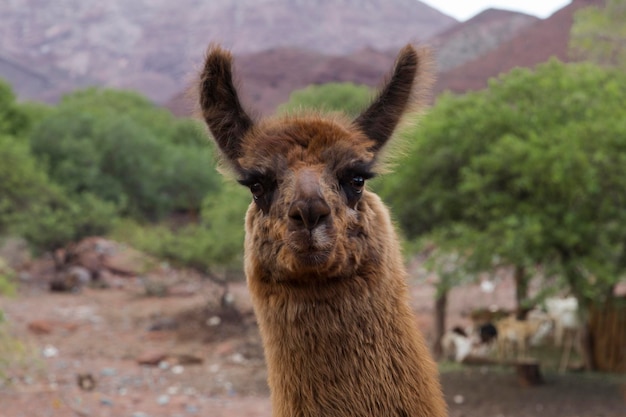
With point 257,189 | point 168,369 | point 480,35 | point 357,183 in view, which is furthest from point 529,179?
point 480,35

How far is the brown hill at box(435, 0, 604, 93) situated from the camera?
6397 centimetres

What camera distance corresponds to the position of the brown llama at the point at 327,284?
288 cm

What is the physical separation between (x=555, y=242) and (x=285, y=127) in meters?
8.47

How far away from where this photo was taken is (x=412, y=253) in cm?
1268

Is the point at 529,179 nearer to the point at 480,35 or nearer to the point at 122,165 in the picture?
the point at 122,165

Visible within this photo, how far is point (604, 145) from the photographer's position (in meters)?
10.8

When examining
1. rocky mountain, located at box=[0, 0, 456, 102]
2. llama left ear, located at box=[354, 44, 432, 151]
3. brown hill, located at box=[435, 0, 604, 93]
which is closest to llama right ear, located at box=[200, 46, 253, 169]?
llama left ear, located at box=[354, 44, 432, 151]

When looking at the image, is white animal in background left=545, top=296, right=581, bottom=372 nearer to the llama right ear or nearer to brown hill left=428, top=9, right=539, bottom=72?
the llama right ear

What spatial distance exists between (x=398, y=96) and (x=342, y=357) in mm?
1252

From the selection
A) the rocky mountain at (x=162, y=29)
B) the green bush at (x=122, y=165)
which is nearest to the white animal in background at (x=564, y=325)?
the green bush at (x=122, y=165)

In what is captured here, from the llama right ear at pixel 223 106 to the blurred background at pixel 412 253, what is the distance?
0.08 metres

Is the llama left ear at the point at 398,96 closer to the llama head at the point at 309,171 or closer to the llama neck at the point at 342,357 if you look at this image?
the llama head at the point at 309,171

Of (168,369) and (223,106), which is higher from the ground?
(223,106)

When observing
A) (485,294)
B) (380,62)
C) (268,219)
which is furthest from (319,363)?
(380,62)
